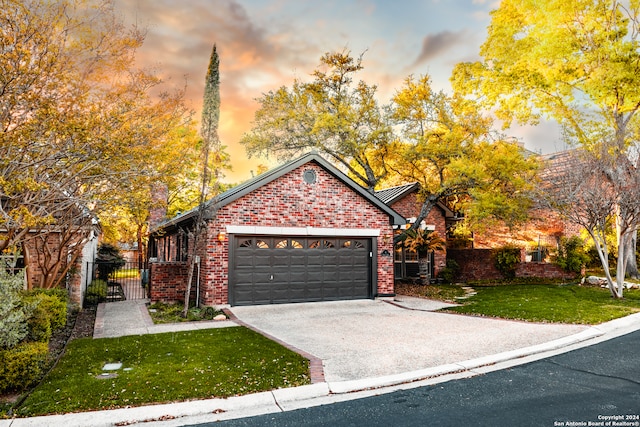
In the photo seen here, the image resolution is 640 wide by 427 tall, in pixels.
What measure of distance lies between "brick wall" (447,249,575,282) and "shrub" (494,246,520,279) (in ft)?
1.05

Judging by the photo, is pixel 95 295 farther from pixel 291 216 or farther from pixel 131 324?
pixel 291 216

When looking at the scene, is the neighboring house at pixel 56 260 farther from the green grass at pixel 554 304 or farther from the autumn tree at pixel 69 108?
the green grass at pixel 554 304

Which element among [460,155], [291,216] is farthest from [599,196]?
[291,216]

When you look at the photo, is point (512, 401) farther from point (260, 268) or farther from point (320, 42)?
point (320, 42)

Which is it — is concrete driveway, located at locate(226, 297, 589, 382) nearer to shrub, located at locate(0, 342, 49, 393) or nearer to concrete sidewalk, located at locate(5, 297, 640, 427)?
concrete sidewalk, located at locate(5, 297, 640, 427)

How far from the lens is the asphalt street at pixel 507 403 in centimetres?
512

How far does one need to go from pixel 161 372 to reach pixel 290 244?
28.0 ft

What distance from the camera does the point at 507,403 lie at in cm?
566

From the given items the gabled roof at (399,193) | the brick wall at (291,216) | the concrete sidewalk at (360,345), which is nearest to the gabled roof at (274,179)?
the brick wall at (291,216)

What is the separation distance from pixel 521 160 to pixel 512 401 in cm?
1549

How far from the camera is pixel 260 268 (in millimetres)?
14602

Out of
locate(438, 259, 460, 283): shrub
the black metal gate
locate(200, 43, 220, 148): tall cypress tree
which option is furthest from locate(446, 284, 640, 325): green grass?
the black metal gate

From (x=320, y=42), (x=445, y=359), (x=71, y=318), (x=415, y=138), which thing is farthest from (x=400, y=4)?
(x=71, y=318)

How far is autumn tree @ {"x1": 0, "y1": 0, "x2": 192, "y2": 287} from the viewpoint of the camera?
26.1 ft
